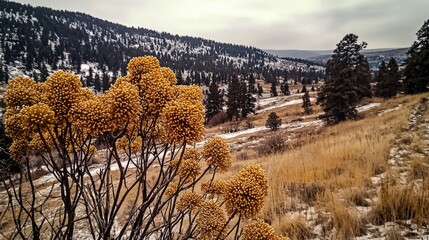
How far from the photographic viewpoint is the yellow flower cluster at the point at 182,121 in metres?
2.14

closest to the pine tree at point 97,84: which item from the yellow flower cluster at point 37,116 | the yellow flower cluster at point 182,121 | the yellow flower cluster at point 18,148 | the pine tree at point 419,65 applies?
the pine tree at point 419,65

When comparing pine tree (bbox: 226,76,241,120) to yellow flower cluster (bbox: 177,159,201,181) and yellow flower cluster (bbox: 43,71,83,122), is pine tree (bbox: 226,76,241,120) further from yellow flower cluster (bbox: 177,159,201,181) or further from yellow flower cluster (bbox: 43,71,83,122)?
yellow flower cluster (bbox: 43,71,83,122)

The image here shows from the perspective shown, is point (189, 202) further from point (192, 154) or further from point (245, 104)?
point (245, 104)

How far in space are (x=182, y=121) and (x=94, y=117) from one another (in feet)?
2.21

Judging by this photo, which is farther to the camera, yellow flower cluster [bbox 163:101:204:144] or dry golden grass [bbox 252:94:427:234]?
dry golden grass [bbox 252:94:427:234]

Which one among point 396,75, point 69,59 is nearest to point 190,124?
point 396,75

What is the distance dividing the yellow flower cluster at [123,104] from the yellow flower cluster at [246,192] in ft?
3.50

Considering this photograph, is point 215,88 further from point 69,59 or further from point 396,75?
point 69,59

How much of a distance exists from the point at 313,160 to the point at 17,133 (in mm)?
8429

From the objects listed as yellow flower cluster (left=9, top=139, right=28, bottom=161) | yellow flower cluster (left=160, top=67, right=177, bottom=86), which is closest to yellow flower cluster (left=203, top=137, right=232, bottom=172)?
yellow flower cluster (left=160, top=67, right=177, bottom=86)

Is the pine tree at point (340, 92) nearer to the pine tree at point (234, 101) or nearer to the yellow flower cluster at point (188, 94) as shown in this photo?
the yellow flower cluster at point (188, 94)

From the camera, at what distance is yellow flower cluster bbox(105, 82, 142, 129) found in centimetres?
193

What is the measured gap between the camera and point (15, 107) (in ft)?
7.23

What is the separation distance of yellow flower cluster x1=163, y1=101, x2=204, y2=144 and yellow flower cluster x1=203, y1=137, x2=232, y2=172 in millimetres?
592
